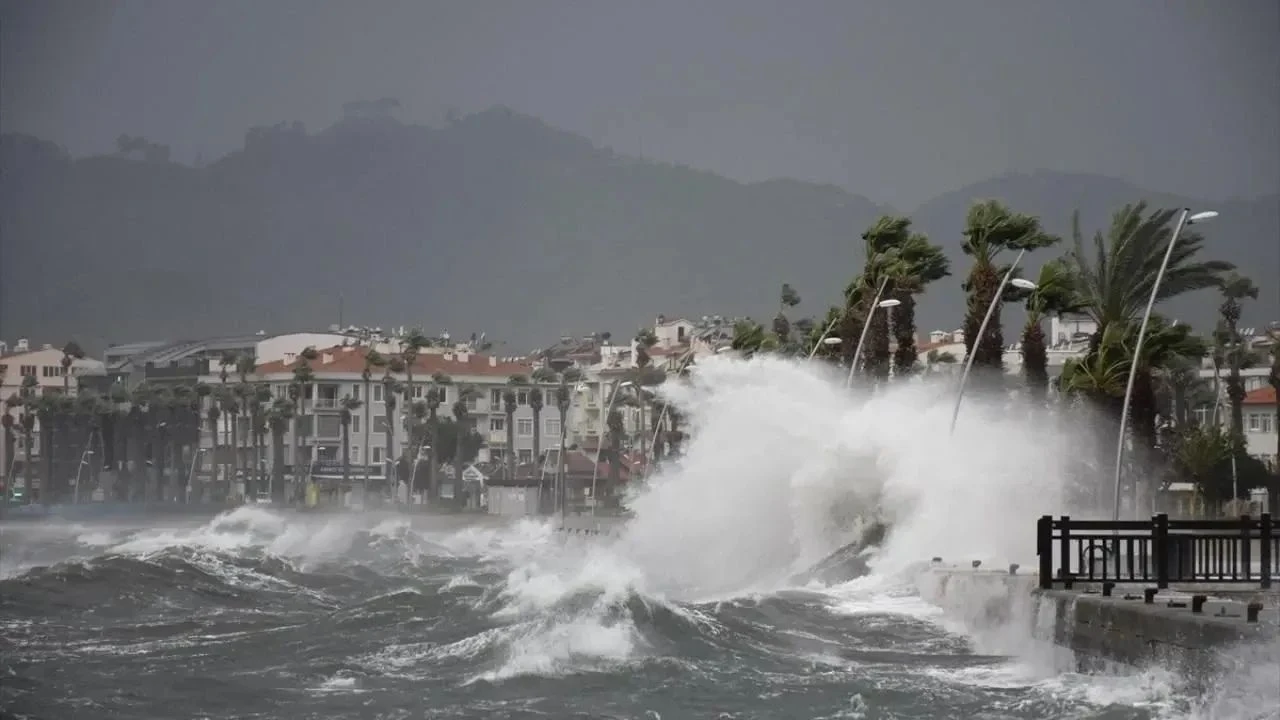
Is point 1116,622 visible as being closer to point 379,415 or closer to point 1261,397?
point 1261,397

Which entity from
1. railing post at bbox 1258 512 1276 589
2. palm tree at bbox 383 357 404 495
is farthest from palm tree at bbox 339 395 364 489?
railing post at bbox 1258 512 1276 589

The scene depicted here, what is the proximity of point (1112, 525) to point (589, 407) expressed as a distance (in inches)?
4909

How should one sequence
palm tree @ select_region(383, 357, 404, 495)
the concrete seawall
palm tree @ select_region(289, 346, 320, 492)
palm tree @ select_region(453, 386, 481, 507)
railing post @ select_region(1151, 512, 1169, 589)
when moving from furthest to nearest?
palm tree @ select_region(289, 346, 320, 492) → palm tree @ select_region(383, 357, 404, 495) → palm tree @ select_region(453, 386, 481, 507) → railing post @ select_region(1151, 512, 1169, 589) → the concrete seawall

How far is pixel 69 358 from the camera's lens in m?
186

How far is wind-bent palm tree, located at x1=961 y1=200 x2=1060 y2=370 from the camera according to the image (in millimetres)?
45312

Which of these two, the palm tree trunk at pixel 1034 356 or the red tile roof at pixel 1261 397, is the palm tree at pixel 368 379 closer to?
the red tile roof at pixel 1261 397

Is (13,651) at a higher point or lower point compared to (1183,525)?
lower

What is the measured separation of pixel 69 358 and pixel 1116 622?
177 meters

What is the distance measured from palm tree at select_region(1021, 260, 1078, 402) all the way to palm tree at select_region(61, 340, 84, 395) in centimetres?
14620

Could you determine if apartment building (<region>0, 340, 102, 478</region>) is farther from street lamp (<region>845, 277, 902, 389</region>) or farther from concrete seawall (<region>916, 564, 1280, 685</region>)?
concrete seawall (<region>916, 564, 1280, 685</region>)

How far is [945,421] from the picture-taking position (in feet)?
136

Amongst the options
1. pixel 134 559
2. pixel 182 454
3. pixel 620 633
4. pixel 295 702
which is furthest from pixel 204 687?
pixel 182 454

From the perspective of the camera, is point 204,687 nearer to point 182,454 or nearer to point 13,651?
point 13,651

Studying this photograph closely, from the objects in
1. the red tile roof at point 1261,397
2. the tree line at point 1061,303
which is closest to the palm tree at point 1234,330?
the red tile roof at point 1261,397
